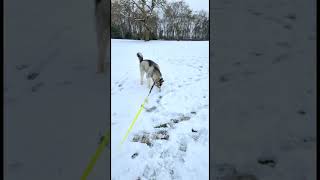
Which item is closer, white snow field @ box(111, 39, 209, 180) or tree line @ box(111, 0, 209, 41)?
white snow field @ box(111, 39, 209, 180)

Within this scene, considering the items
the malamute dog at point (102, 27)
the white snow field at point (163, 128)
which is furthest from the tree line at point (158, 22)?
the malamute dog at point (102, 27)

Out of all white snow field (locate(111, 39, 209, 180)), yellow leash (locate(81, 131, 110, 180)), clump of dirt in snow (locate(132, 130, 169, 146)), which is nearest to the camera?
yellow leash (locate(81, 131, 110, 180))

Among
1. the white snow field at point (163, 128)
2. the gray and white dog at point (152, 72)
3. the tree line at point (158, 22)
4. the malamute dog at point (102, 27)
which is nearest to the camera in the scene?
the malamute dog at point (102, 27)

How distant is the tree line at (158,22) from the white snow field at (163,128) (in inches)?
332

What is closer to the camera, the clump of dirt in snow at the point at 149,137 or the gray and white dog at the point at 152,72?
the clump of dirt in snow at the point at 149,137

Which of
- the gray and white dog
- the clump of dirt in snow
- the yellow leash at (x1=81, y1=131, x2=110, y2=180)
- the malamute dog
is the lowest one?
the clump of dirt in snow

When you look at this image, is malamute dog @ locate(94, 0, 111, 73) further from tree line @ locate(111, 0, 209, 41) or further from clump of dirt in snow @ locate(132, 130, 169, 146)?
tree line @ locate(111, 0, 209, 41)

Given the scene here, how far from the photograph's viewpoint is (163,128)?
370 centimetres

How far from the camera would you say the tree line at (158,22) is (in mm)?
15824

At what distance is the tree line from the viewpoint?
51.9 feet

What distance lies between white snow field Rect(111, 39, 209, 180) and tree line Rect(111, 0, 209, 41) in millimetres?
8432

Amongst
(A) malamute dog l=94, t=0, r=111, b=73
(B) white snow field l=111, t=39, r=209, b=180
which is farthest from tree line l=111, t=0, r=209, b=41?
(A) malamute dog l=94, t=0, r=111, b=73

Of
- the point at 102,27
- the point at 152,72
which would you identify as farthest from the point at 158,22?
the point at 102,27

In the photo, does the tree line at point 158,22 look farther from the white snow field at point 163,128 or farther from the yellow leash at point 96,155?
the yellow leash at point 96,155
